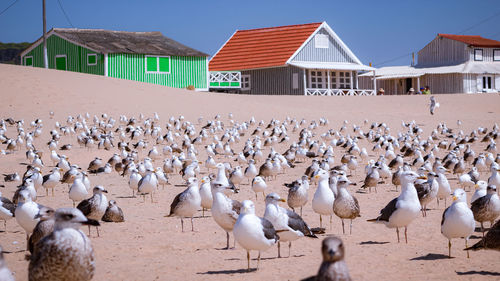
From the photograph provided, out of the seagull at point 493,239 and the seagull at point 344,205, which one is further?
the seagull at point 344,205

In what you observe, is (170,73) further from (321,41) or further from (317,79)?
(321,41)

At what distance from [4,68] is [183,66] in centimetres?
1341

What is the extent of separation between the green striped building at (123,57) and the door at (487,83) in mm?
27196

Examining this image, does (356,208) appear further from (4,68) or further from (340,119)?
(4,68)

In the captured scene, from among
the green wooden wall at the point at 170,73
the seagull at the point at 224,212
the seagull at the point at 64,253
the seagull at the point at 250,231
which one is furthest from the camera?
the green wooden wall at the point at 170,73

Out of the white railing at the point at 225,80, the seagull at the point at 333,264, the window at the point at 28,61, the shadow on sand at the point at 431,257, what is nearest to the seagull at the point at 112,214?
the shadow on sand at the point at 431,257

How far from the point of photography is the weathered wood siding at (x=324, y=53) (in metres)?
53.3

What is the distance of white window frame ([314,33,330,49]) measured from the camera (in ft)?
178

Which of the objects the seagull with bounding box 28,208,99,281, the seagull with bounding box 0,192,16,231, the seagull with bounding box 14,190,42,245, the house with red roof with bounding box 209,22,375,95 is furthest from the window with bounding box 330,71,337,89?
the seagull with bounding box 28,208,99,281

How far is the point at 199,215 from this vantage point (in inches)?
569

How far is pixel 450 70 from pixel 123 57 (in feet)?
100

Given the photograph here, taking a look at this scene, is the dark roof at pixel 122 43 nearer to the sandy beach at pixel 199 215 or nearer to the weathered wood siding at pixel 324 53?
the sandy beach at pixel 199 215

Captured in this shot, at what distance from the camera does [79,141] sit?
27312 millimetres

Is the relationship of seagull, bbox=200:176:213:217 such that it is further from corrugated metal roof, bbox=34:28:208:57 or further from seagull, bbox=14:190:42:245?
corrugated metal roof, bbox=34:28:208:57
